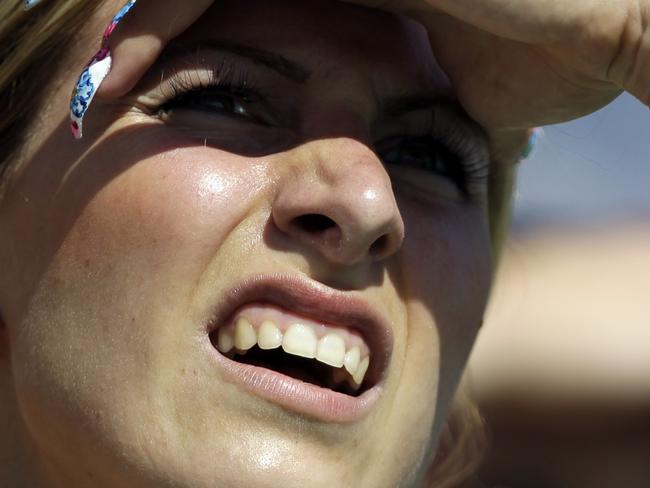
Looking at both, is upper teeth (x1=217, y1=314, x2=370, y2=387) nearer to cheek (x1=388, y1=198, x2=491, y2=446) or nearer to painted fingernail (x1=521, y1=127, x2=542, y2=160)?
cheek (x1=388, y1=198, x2=491, y2=446)

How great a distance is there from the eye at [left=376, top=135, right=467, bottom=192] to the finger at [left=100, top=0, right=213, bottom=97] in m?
0.52

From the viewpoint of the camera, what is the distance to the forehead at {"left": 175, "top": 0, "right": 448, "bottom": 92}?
225 centimetres

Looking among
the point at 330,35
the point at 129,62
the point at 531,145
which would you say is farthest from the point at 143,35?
the point at 531,145

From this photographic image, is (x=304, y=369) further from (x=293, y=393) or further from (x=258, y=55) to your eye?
(x=258, y=55)

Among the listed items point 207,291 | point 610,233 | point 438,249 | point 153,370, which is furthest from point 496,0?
point 610,233

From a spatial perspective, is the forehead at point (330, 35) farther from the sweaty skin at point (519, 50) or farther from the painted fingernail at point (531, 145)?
the painted fingernail at point (531, 145)

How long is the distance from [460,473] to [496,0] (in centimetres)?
177

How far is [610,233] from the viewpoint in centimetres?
909

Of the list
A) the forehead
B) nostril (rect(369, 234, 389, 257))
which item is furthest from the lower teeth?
the forehead

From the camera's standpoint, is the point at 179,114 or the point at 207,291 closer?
the point at 207,291

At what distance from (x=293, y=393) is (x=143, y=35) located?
0.71 m

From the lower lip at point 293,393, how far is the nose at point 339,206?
0.24m

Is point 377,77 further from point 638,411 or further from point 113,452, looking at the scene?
point 638,411

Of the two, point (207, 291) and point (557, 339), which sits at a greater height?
point (557, 339)
